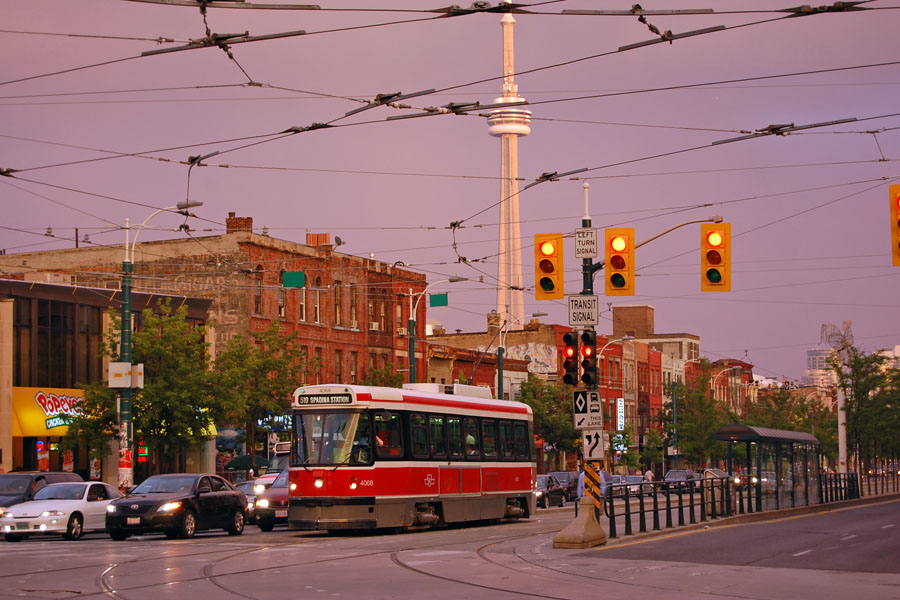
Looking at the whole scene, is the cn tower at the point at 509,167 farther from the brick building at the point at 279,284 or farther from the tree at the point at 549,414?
the brick building at the point at 279,284

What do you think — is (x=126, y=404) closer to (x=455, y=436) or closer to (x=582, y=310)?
(x=455, y=436)

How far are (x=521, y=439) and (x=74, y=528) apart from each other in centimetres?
1206

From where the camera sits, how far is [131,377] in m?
36.3

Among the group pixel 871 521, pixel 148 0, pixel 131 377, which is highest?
pixel 148 0

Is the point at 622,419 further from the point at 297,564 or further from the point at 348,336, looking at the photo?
the point at 297,564

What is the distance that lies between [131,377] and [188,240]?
2425 centimetres

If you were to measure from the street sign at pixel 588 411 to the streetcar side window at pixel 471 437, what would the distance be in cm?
792

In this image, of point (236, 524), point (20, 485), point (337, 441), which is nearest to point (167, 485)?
point (236, 524)

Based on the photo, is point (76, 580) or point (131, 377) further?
point (131, 377)

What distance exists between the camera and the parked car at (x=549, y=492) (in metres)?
51.3

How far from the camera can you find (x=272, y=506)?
32.7 metres

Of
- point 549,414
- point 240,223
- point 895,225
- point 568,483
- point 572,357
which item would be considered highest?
point 240,223

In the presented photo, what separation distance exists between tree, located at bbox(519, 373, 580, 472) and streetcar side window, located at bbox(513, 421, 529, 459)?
37.5 m

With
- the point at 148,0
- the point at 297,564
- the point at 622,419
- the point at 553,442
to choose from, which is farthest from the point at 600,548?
the point at 622,419
